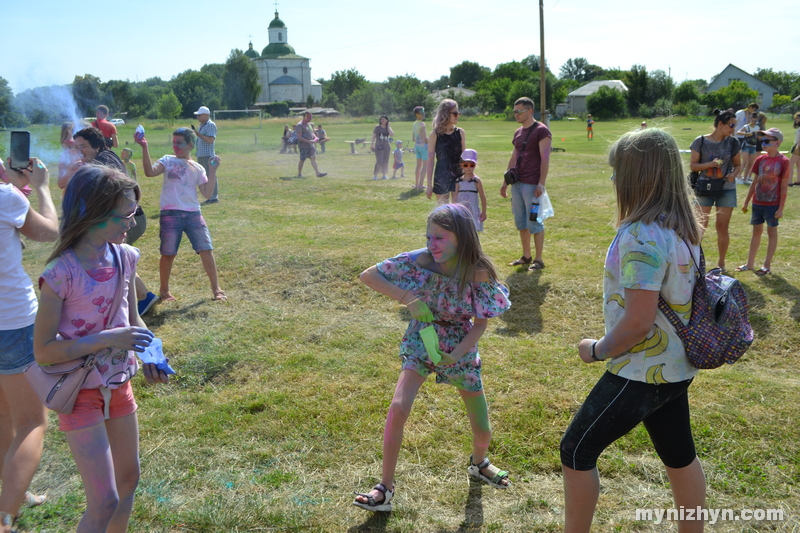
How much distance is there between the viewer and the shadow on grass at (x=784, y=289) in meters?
6.14

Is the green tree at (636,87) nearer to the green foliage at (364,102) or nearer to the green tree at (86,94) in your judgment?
the green foliage at (364,102)

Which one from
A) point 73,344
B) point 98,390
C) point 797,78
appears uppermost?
point 797,78

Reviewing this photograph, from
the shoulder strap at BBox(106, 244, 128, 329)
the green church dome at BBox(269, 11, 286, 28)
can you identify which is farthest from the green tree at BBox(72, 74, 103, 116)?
the green church dome at BBox(269, 11, 286, 28)

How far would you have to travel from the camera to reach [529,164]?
24.0 feet

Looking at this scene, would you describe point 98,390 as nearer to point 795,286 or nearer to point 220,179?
point 795,286

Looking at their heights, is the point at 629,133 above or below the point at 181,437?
above

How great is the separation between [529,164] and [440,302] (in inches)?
184

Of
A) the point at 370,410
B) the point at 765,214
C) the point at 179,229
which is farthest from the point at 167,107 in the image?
the point at 370,410

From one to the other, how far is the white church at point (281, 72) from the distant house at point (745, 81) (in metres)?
67.0

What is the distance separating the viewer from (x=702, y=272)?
2369 mm

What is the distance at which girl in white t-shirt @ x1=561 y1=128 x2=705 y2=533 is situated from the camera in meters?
2.23

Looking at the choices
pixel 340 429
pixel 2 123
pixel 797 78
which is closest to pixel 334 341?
pixel 340 429

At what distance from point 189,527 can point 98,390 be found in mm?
1162

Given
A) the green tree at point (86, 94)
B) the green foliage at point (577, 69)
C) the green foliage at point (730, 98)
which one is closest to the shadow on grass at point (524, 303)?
the green tree at point (86, 94)
